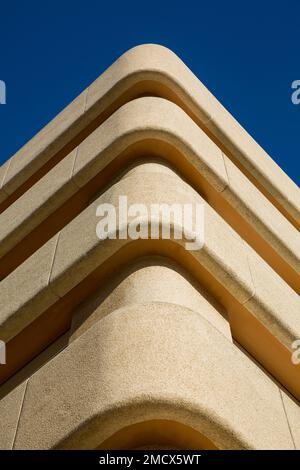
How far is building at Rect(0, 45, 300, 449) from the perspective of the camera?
4035 mm

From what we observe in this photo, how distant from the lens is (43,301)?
595 centimetres

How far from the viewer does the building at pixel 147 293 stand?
4.04 m

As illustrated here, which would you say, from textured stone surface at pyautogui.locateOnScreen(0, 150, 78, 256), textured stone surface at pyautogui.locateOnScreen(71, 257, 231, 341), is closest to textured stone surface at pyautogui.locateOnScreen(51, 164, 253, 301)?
textured stone surface at pyautogui.locateOnScreen(71, 257, 231, 341)

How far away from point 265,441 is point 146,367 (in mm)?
1151

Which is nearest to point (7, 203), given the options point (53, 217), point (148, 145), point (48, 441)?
point (53, 217)

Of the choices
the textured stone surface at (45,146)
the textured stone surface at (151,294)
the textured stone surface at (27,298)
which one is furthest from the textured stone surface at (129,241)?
the textured stone surface at (45,146)

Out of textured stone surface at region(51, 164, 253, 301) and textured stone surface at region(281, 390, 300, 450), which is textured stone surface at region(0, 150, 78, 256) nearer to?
textured stone surface at region(51, 164, 253, 301)

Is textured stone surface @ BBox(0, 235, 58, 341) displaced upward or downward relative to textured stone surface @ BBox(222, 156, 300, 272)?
downward

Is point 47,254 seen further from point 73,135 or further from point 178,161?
point 73,135

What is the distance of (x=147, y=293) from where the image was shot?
5.05m

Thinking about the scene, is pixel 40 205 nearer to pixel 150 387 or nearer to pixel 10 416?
pixel 10 416

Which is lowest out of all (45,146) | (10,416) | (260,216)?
(10,416)

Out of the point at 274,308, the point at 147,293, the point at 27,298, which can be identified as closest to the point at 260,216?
the point at 274,308

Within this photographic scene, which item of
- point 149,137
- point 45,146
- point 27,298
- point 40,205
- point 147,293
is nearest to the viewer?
point 147,293
